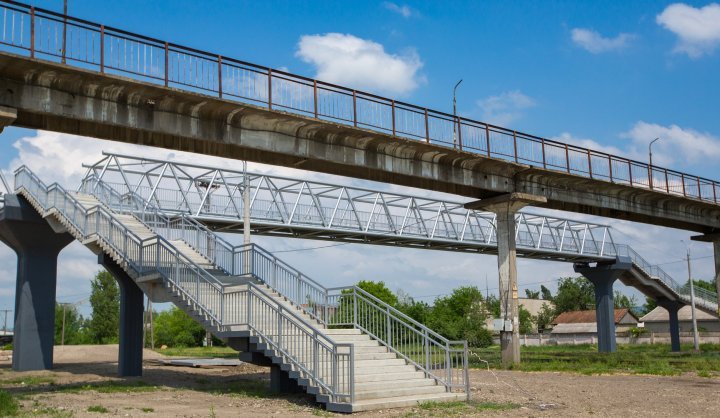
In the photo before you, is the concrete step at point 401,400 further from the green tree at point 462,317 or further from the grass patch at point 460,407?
the green tree at point 462,317

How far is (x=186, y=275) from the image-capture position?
63.8 feet

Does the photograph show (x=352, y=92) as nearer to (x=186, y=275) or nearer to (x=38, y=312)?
(x=186, y=275)

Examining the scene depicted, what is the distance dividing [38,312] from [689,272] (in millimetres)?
46610

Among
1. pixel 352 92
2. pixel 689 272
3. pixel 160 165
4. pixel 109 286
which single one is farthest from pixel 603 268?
pixel 109 286

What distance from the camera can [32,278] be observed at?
2866cm

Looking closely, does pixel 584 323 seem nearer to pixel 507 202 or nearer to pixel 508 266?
pixel 508 266

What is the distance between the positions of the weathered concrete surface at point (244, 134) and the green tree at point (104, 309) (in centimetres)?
7568

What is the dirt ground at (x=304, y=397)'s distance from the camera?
14594 mm

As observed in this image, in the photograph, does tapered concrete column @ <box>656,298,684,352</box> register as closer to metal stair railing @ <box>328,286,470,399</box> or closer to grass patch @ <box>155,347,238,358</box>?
grass patch @ <box>155,347,238,358</box>

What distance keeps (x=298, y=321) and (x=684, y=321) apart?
77.4 m

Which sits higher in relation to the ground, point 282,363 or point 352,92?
point 352,92

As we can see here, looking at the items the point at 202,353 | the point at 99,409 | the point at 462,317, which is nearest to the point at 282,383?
the point at 99,409

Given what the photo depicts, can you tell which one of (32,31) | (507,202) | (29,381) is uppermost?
(32,31)

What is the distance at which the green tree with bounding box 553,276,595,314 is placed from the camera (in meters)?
124
